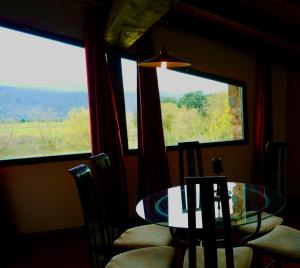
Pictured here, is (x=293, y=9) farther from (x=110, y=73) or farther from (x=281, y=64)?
(x=110, y=73)

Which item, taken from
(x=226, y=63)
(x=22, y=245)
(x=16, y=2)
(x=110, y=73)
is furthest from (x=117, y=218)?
(x=226, y=63)

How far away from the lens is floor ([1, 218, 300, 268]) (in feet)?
8.56

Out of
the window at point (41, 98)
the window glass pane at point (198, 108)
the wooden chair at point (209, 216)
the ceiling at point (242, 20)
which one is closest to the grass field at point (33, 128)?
the window at point (41, 98)

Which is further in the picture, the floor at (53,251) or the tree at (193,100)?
the tree at (193,100)

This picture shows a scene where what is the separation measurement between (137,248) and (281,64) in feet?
11.1

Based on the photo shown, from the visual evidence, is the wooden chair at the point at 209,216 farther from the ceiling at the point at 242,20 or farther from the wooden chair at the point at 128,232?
the ceiling at the point at 242,20

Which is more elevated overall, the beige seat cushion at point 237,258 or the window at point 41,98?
the window at point 41,98

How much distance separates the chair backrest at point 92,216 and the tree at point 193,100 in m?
2.24

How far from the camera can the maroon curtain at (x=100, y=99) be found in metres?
3.09

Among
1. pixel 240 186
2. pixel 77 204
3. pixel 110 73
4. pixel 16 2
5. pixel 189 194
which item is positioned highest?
pixel 16 2

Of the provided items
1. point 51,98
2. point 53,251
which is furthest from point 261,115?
point 53,251

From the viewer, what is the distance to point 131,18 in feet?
7.50

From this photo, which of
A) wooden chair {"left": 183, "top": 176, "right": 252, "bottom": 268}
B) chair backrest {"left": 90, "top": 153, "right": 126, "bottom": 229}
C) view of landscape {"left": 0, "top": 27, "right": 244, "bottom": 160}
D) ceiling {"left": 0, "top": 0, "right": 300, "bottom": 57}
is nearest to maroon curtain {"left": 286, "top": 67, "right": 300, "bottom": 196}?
ceiling {"left": 0, "top": 0, "right": 300, "bottom": 57}

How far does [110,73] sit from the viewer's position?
130 inches
